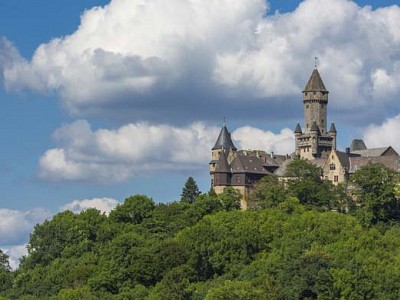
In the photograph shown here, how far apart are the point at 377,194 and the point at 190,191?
2806cm

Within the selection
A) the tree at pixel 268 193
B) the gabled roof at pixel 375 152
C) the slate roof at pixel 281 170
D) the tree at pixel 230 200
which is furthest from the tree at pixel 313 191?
the gabled roof at pixel 375 152

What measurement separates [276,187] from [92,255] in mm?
26552

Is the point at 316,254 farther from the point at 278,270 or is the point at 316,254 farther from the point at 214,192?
the point at 214,192

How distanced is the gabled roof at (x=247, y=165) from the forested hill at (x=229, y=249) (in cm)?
675

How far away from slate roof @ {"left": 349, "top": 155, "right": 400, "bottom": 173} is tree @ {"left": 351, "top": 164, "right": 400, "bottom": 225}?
8861 mm

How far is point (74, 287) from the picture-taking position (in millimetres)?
99375

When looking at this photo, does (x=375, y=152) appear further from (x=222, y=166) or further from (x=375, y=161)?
(x=222, y=166)

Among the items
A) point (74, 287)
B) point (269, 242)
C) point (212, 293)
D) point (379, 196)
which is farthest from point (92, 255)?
point (379, 196)

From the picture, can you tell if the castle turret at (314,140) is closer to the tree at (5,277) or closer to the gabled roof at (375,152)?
the gabled roof at (375,152)

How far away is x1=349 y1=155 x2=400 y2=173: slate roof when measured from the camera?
129875mm

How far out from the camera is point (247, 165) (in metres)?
140

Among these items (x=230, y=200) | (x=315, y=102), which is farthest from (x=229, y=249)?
(x=315, y=102)

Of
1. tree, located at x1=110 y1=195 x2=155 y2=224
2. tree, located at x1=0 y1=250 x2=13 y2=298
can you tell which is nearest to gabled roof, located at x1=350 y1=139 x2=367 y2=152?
tree, located at x1=110 y1=195 x2=155 y2=224

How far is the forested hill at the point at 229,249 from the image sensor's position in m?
88.9
